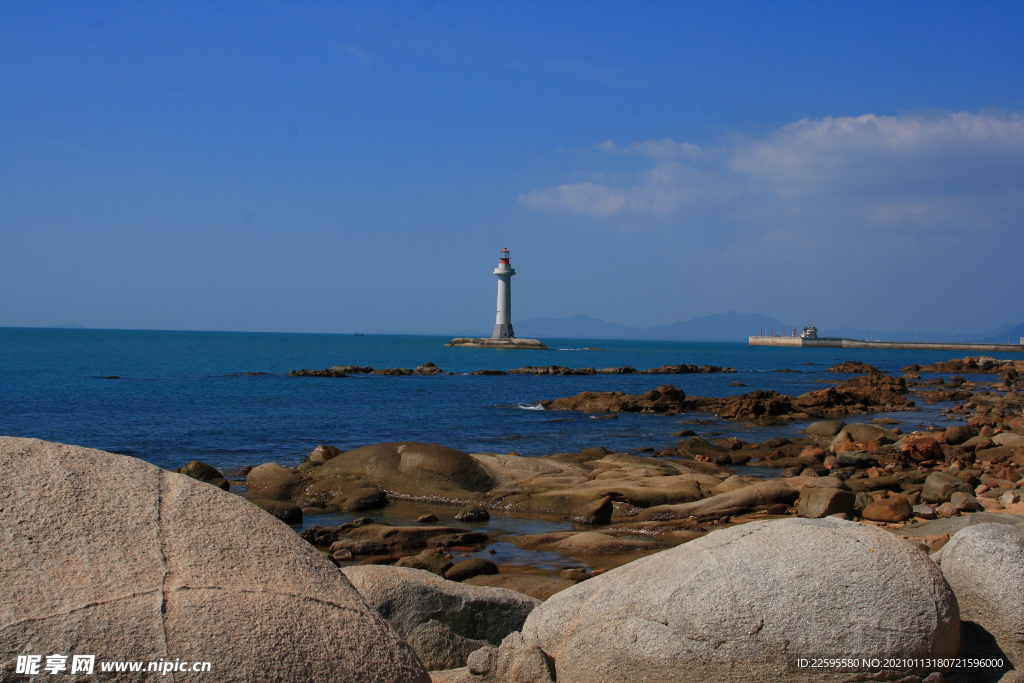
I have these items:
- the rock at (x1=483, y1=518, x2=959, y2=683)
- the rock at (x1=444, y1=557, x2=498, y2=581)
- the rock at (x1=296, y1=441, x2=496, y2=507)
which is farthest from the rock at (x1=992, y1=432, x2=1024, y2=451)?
the rock at (x1=483, y1=518, x2=959, y2=683)

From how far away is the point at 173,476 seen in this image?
4.46 meters

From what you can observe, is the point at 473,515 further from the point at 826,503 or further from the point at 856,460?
the point at 856,460

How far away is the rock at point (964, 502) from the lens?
38.9 feet

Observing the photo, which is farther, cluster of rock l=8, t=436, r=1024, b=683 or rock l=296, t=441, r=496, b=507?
rock l=296, t=441, r=496, b=507

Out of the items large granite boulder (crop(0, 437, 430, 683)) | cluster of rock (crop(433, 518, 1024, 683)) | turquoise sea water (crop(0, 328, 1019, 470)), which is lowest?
turquoise sea water (crop(0, 328, 1019, 470))

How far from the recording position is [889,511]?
11.9 m

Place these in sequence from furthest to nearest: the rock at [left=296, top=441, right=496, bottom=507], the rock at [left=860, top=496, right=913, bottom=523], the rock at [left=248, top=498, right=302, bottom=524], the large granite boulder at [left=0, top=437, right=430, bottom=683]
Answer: the rock at [left=296, top=441, right=496, bottom=507]
the rock at [left=248, top=498, right=302, bottom=524]
the rock at [left=860, top=496, right=913, bottom=523]
the large granite boulder at [left=0, top=437, right=430, bottom=683]

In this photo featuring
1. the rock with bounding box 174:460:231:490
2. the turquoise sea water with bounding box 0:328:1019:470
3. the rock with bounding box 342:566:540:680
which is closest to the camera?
the rock with bounding box 342:566:540:680

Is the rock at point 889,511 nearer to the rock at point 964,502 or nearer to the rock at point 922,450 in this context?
the rock at point 964,502

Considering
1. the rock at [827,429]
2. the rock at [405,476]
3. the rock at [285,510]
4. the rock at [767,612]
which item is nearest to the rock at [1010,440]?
the rock at [827,429]

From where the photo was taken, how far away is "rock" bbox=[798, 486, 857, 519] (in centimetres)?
1154

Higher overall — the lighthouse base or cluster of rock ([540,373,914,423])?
the lighthouse base

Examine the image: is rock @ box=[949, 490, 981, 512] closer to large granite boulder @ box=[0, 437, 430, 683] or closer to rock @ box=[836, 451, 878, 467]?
rock @ box=[836, 451, 878, 467]

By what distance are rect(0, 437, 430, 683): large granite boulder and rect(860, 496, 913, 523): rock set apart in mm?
10223
